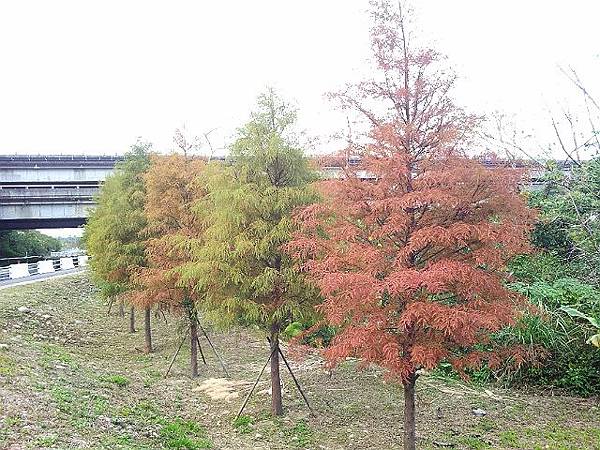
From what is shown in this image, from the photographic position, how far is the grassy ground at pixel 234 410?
28.3 ft

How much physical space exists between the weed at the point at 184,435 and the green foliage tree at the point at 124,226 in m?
7.26

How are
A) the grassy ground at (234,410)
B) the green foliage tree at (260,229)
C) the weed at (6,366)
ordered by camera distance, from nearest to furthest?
the grassy ground at (234,410) < the green foliage tree at (260,229) < the weed at (6,366)

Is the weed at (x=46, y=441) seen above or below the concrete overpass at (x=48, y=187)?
below

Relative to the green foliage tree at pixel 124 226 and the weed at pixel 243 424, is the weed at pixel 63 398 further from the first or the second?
the green foliage tree at pixel 124 226

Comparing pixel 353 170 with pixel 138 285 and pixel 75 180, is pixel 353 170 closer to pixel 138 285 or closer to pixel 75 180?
pixel 138 285

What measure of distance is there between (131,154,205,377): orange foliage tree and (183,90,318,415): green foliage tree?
10.7 feet

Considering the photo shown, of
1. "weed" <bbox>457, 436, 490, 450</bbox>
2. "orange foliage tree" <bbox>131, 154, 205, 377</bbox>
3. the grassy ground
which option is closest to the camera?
the grassy ground

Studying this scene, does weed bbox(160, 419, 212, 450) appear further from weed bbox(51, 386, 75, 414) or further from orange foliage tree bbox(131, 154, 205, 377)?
orange foliage tree bbox(131, 154, 205, 377)

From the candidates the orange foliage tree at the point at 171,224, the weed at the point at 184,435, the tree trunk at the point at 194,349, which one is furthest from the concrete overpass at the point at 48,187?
the weed at the point at 184,435

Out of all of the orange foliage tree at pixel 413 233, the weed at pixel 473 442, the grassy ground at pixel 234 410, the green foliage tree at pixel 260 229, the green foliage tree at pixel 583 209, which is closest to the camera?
the orange foliage tree at pixel 413 233

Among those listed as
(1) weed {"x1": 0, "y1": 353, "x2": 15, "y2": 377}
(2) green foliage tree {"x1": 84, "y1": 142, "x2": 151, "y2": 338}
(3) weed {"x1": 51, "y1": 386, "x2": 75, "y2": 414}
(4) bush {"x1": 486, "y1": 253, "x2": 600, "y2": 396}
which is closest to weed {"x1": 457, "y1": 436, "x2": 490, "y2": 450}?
(4) bush {"x1": 486, "y1": 253, "x2": 600, "y2": 396}

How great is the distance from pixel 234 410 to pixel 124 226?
25.1ft

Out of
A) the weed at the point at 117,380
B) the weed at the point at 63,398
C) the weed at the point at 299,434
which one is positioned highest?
the weed at the point at 63,398

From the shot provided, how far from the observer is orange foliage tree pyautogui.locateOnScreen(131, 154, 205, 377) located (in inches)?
550
